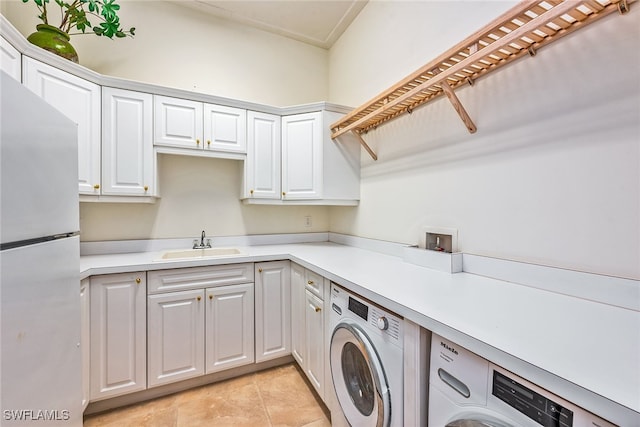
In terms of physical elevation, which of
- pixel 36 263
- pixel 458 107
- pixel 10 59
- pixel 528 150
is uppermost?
pixel 10 59

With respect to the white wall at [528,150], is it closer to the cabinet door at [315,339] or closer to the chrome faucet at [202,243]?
the cabinet door at [315,339]

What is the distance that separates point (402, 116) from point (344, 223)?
1139mm

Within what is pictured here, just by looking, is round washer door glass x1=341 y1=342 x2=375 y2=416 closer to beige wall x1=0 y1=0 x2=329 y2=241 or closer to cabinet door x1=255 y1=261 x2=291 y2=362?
cabinet door x1=255 y1=261 x2=291 y2=362

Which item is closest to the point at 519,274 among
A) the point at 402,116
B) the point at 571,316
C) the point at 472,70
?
the point at 571,316

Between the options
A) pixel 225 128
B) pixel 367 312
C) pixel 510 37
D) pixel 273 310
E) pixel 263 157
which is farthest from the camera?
pixel 263 157

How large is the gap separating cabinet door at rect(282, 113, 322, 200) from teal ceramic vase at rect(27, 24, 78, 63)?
1.48 metres

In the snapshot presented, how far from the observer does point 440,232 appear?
1550 mm

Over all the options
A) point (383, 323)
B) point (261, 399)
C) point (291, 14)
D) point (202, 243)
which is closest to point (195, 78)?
point (291, 14)

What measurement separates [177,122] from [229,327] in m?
1.59

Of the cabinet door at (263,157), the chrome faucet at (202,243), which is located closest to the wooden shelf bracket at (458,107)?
the cabinet door at (263,157)

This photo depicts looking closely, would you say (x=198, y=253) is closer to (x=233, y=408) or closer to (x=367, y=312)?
(x=233, y=408)

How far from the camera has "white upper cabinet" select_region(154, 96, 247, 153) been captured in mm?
2021

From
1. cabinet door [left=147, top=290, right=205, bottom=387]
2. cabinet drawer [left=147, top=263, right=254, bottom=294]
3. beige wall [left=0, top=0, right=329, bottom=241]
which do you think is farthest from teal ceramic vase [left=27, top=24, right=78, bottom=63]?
cabinet door [left=147, top=290, right=205, bottom=387]

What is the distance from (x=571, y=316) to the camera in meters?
0.84
